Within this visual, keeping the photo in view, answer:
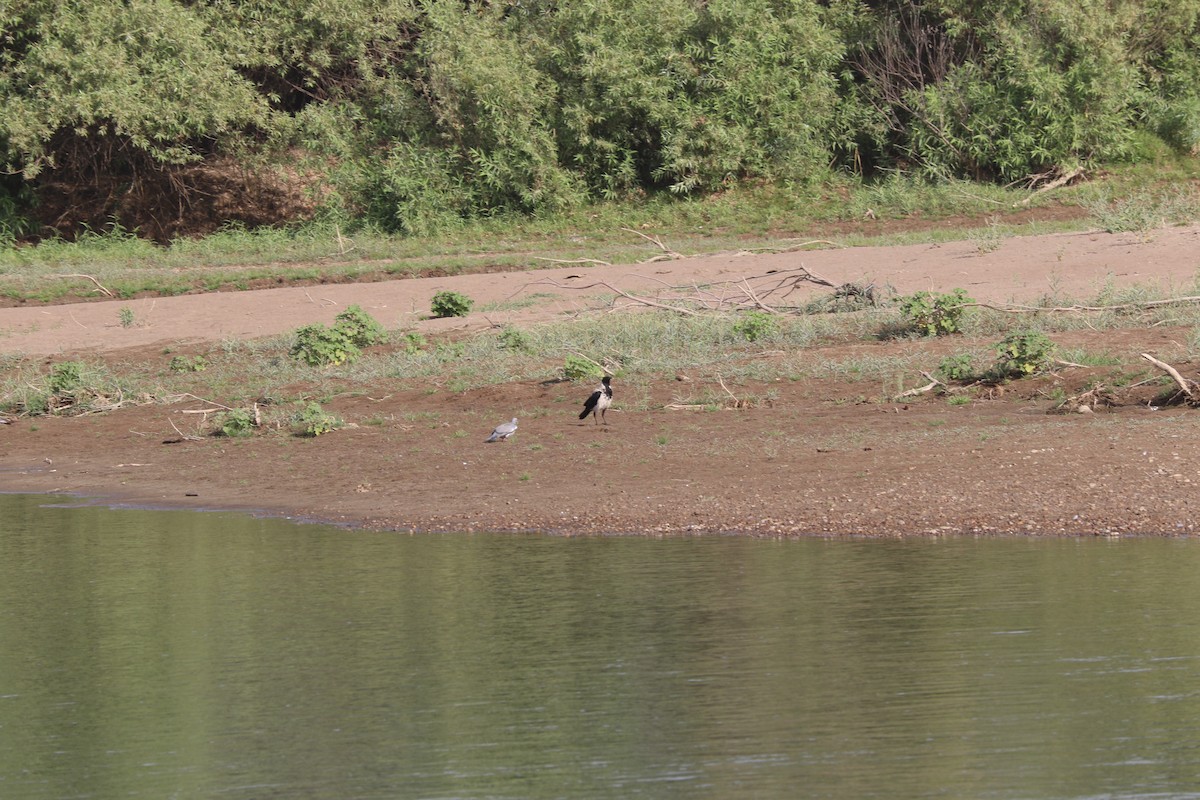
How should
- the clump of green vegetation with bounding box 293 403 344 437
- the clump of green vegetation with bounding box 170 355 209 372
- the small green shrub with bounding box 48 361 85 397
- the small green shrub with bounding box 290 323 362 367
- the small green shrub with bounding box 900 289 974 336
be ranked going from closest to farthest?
the clump of green vegetation with bounding box 293 403 344 437 → the small green shrub with bounding box 900 289 974 336 → the small green shrub with bounding box 48 361 85 397 → the small green shrub with bounding box 290 323 362 367 → the clump of green vegetation with bounding box 170 355 209 372

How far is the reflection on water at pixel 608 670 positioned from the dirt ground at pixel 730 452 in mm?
579

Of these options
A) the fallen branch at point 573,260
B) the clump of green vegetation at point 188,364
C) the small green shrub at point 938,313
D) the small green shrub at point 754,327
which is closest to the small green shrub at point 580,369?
the small green shrub at point 754,327

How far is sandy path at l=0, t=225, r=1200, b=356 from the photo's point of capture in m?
15.5

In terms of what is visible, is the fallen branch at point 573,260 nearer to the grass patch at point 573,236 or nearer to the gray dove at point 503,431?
the grass patch at point 573,236

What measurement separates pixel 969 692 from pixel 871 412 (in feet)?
19.7

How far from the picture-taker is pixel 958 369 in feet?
39.7

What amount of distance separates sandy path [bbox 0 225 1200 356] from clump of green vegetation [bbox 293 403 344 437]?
3.90 metres

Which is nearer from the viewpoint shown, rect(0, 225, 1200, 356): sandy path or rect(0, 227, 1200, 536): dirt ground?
rect(0, 227, 1200, 536): dirt ground

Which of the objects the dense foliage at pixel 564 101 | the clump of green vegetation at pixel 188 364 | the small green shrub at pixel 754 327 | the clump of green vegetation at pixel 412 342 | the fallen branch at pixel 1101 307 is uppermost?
the dense foliage at pixel 564 101

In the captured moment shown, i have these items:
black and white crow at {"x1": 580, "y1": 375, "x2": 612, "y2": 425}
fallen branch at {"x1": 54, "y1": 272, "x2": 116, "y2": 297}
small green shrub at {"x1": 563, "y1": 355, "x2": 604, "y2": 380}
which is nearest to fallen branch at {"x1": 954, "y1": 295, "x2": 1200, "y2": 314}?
small green shrub at {"x1": 563, "y1": 355, "x2": 604, "y2": 380}

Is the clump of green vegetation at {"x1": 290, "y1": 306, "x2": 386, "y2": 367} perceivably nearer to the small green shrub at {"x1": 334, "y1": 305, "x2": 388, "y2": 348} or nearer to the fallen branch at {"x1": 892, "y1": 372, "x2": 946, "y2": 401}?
the small green shrub at {"x1": 334, "y1": 305, "x2": 388, "y2": 348}

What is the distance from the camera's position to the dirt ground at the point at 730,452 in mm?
8914

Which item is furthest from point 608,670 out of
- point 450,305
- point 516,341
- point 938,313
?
point 450,305

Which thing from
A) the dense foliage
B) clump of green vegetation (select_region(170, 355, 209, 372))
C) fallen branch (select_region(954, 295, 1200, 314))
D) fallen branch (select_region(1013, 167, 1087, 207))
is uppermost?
the dense foliage
